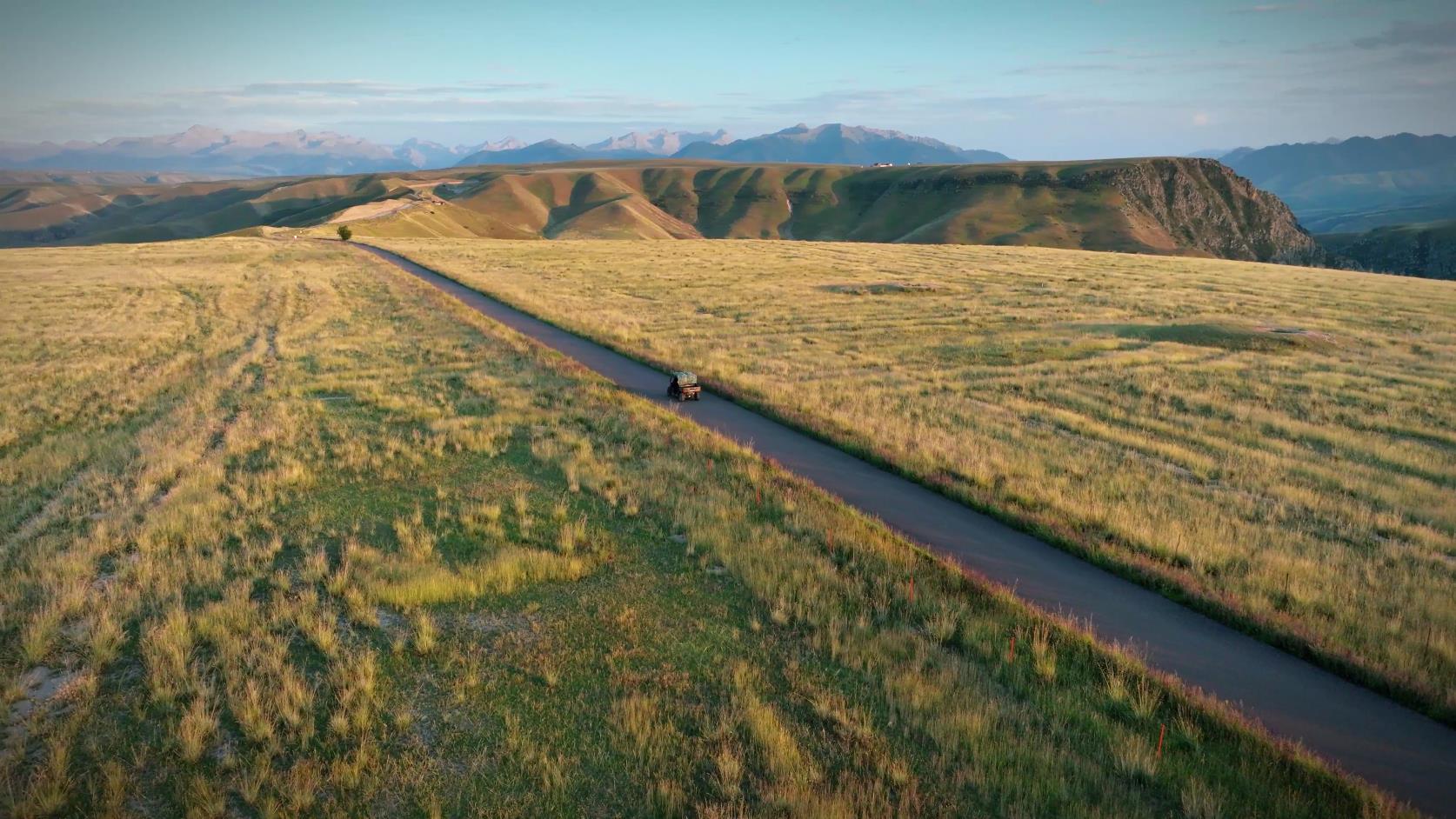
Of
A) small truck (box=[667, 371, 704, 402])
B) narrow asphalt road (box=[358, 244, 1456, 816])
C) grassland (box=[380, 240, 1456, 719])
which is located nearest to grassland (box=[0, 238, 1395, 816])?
narrow asphalt road (box=[358, 244, 1456, 816])

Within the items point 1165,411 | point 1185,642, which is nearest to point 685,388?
point 1185,642

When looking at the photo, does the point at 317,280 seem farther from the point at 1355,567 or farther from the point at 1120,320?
the point at 1355,567

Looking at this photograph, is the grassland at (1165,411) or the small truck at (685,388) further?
the small truck at (685,388)

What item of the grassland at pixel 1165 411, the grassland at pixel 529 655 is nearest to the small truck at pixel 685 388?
→ the grassland at pixel 1165 411

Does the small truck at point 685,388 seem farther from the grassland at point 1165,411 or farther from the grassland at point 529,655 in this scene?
the grassland at point 529,655

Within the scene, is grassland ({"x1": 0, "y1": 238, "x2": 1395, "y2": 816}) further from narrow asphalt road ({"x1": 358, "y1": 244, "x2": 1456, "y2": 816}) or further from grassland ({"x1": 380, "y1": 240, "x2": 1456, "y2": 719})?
grassland ({"x1": 380, "y1": 240, "x2": 1456, "y2": 719})

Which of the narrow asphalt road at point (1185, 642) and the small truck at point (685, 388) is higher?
the small truck at point (685, 388)

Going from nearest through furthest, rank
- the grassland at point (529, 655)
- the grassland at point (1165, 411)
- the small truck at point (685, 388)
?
the grassland at point (529, 655) < the grassland at point (1165, 411) < the small truck at point (685, 388)
